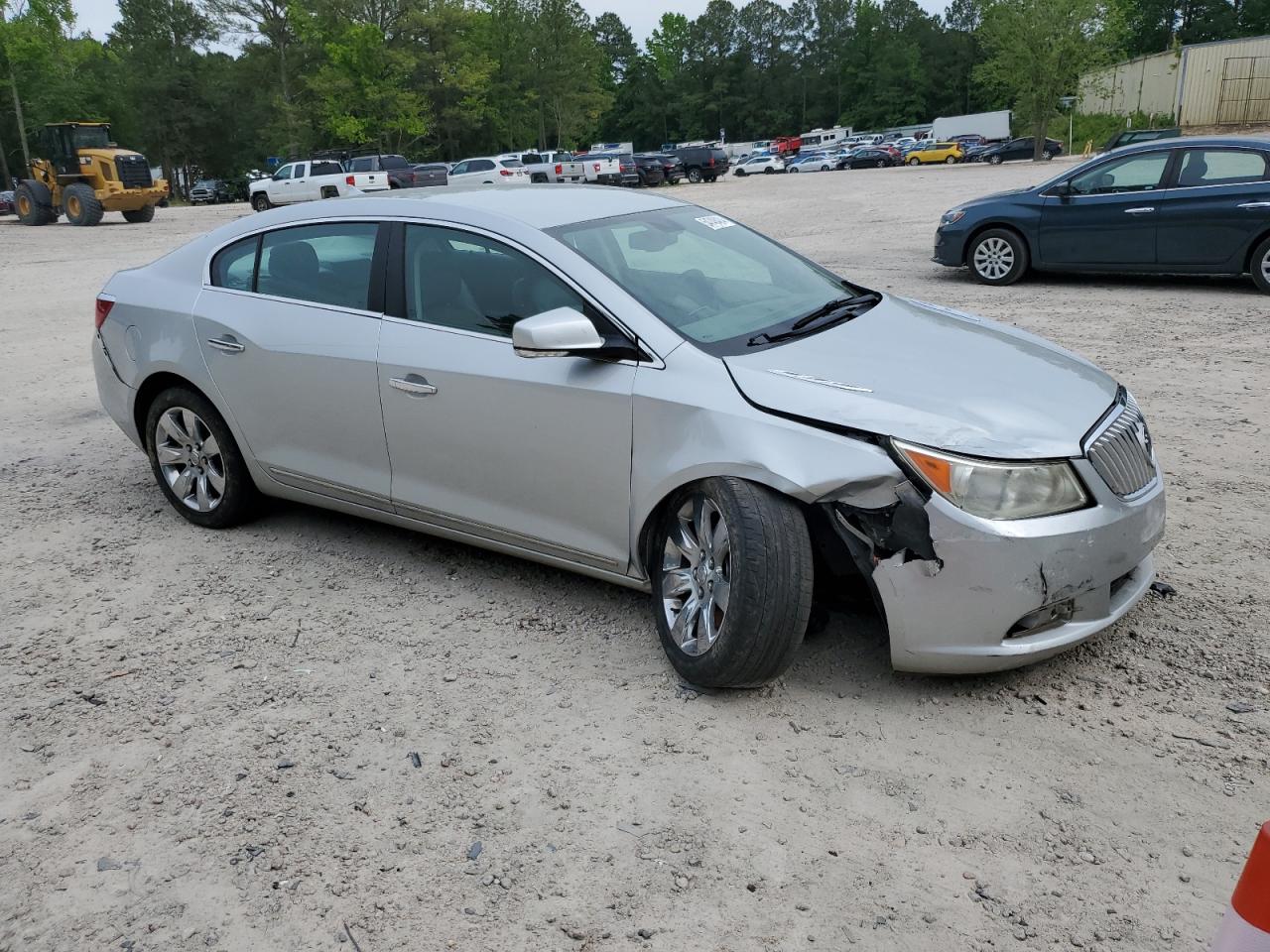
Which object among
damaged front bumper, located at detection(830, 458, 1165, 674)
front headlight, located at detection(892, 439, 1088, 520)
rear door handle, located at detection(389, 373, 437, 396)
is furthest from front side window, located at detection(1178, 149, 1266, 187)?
rear door handle, located at detection(389, 373, 437, 396)

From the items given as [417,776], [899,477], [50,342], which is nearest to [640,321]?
[899,477]

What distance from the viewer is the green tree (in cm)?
4319

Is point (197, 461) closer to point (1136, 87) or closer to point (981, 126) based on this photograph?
point (1136, 87)

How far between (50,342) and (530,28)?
69497 millimetres

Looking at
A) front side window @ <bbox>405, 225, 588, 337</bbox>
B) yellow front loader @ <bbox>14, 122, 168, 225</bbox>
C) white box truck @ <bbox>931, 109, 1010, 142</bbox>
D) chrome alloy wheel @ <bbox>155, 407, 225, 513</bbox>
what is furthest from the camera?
white box truck @ <bbox>931, 109, 1010, 142</bbox>

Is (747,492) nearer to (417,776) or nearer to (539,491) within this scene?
(539,491)

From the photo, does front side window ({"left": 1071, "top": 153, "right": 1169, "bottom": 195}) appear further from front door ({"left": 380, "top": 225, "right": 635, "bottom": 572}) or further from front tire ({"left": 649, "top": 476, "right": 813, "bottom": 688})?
front tire ({"left": 649, "top": 476, "right": 813, "bottom": 688})

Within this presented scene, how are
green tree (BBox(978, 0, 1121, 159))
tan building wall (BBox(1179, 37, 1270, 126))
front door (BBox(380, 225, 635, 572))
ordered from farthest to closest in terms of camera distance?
green tree (BBox(978, 0, 1121, 159))
tan building wall (BBox(1179, 37, 1270, 126))
front door (BBox(380, 225, 635, 572))

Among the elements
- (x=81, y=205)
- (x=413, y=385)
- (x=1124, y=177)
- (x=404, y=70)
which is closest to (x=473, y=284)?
(x=413, y=385)

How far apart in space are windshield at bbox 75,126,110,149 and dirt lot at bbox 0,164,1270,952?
28365mm

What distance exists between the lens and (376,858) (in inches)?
113

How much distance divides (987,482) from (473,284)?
6.85ft

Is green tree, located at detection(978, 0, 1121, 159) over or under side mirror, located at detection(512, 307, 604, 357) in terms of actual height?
over

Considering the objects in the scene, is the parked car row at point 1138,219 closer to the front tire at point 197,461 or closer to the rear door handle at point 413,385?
the rear door handle at point 413,385
